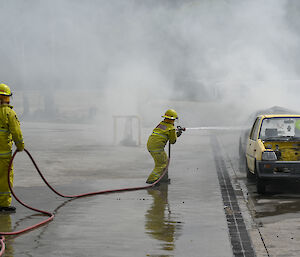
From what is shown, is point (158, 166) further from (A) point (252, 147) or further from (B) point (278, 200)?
(B) point (278, 200)

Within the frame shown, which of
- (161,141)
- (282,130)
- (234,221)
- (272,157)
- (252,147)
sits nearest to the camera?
(234,221)

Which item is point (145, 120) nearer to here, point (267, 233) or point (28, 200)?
point (28, 200)

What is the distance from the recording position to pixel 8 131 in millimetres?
9867

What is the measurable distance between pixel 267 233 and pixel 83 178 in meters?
6.01

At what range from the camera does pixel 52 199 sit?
1091cm

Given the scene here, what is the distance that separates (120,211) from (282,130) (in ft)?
17.1

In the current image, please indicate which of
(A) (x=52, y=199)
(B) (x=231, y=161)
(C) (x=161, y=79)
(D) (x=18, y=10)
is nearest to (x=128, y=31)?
(C) (x=161, y=79)

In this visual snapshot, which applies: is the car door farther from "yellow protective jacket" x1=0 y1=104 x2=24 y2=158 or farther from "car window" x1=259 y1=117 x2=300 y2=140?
"yellow protective jacket" x1=0 y1=104 x2=24 y2=158

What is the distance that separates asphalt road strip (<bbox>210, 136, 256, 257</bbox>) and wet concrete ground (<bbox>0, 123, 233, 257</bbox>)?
9 centimetres

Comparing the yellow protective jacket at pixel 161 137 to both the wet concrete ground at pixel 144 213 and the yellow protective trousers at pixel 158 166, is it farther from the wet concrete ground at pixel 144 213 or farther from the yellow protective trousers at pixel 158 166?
the wet concrete ground at pixel 144 213

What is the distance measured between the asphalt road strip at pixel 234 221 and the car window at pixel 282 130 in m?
1.13

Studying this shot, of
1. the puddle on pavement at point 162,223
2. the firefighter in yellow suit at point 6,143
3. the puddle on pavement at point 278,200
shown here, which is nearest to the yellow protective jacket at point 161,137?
the puddle on pavement at point 162,223

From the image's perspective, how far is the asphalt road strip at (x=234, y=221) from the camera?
745cm

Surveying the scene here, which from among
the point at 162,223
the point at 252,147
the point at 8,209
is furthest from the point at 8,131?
the point at 252,147
